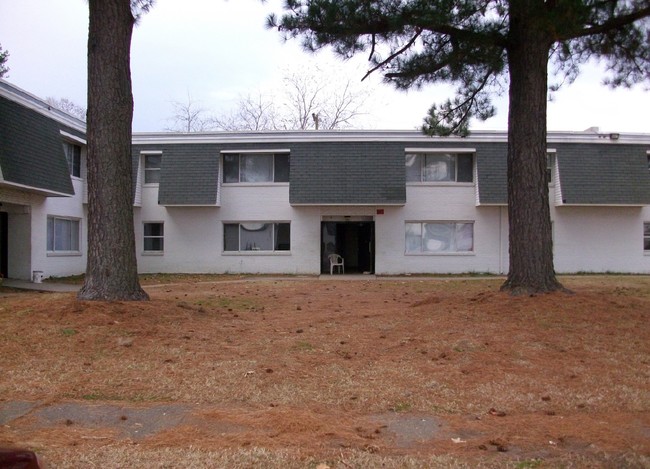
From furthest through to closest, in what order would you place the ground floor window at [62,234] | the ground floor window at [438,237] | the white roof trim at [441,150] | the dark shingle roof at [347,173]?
the ground floor window at [438,237] < the white roof trim at [441,150] < the dark shingle roof at [347,173] < the ground floor window at [62,234]

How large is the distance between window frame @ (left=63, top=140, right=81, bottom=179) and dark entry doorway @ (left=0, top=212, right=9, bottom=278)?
2.82m

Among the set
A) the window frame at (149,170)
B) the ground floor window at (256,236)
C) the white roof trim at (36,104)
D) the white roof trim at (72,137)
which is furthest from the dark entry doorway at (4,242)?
the ground floor window at (256,236)

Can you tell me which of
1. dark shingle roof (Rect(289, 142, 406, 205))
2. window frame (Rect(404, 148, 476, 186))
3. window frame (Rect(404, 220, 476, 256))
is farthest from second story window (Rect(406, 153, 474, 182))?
window frame (Rect(404, 220, 476, 256))

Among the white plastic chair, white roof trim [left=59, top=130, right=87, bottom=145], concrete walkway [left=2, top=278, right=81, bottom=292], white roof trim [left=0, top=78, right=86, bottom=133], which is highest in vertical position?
white roof trim [left=0, top=78, right=86, bottom=133]

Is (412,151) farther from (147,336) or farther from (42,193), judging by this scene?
(147,336)

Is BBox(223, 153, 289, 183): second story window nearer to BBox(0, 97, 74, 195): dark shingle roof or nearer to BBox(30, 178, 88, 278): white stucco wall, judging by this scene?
BBox(30, 178, 88, 278): white stucco wall

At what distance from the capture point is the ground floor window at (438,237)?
23.2 meters

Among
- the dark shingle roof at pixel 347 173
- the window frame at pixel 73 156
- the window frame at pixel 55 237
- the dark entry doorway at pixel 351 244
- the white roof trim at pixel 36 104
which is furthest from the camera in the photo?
the dark entry doorway at pixel 351 244

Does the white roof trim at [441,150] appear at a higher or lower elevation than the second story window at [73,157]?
higher

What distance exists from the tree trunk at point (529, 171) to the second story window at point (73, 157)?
15735 millimetres

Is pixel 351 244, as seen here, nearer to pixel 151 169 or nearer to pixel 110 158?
pixel 151 169

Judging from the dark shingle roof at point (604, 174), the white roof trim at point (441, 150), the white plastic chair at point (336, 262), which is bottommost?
the white plastic chair at point (336, 262)

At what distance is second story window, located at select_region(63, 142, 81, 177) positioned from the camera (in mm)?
21016

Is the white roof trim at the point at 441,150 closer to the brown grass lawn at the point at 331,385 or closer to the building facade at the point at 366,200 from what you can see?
the building facade at the point at 366,200
